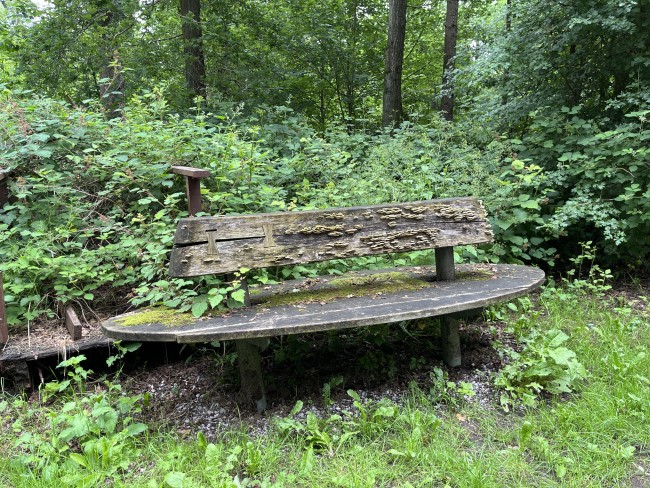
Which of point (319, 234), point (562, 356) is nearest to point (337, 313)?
point (319, 234)

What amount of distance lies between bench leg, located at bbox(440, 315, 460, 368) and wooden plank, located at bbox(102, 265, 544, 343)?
0.91 feet

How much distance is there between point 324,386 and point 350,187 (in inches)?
85.7

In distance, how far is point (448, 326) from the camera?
122 inches

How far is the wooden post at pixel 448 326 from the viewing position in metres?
3.12

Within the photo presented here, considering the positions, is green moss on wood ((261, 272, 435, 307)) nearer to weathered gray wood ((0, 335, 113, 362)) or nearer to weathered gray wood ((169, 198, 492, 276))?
weathered gray wood ((169, 198, 492, 276))

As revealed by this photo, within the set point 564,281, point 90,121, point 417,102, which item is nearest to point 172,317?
point 90,121

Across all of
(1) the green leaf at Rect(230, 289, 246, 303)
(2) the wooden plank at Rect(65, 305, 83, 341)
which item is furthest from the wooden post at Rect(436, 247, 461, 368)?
(2) the wooden plank at Rect(65, 305, 83, 341)

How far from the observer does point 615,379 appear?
9.31ft

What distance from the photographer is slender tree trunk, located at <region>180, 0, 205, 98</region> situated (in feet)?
22.6

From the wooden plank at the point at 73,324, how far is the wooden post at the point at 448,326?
8.27ft

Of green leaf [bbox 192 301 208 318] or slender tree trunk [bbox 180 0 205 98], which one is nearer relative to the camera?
green leaf [bbox 192 301 208 318]

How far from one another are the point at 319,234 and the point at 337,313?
0.55 metres

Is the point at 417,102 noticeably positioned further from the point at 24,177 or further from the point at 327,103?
the point at 24,177

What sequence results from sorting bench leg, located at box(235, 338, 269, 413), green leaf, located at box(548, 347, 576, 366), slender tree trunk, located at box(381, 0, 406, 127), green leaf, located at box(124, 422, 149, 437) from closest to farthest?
1. green leaf, located at box(124, 422, 149, 437)
2. bench leg, located at box(235, 338, 269, 413)
3. green leaf, located at box(548, 347, 576, 366)
4. slender tree trunk, located at box(381, 0, 406, 127)
